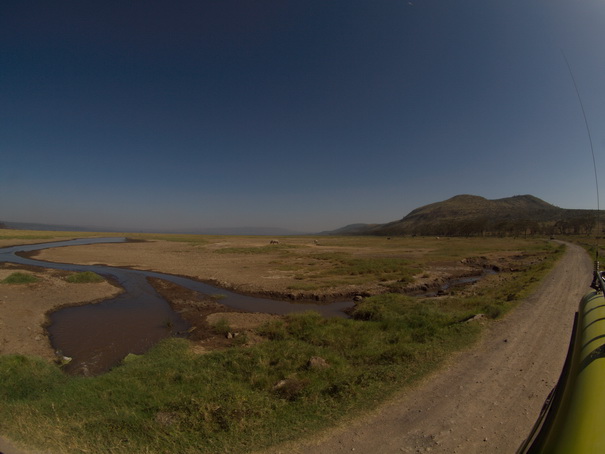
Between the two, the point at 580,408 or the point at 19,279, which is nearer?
the point at 580,408

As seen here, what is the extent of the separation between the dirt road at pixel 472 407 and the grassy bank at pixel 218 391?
473 mm

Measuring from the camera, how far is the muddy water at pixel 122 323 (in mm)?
11562

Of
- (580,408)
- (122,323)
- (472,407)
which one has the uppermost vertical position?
(580,408)

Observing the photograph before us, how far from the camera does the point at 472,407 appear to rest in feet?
20.3

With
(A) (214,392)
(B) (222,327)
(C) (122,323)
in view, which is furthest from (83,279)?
(A) (214,392)

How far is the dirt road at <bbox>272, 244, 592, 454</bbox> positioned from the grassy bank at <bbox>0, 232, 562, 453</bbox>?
47 centimetres

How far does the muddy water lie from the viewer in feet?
37.9

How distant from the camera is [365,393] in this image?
22.4ft

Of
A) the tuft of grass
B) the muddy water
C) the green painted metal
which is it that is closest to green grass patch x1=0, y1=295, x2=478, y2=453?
the muddy water

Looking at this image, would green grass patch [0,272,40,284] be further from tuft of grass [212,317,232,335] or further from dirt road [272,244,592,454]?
dirt road [272,244,592,454]

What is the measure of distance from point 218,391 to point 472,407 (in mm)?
6321

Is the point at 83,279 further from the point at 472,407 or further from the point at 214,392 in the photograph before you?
the point at 472,407

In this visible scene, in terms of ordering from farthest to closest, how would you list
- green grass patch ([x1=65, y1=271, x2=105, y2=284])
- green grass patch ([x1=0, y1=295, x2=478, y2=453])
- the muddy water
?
green grass patch ([x1=65, y1=271, x2=105, y2=284]) → the muddy water → green grass patch ([x1=0, y1=295, x2=478, y2=453])

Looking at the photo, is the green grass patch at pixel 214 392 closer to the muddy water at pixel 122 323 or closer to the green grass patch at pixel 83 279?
the muddy water at pixel 122 323
